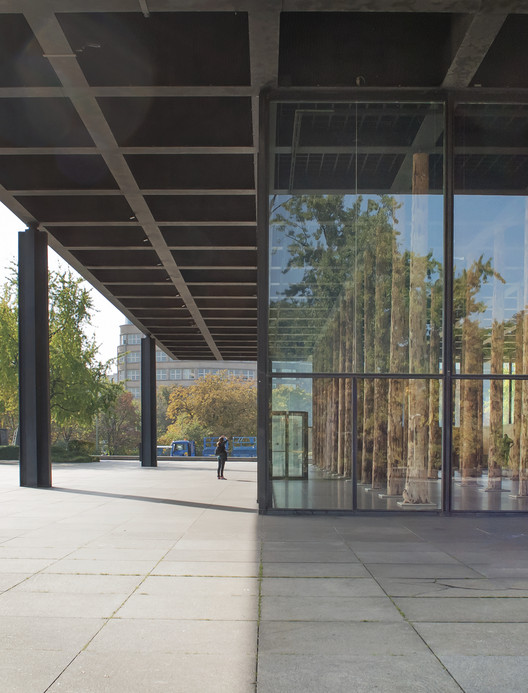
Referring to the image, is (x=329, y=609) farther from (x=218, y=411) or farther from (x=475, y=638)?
(x=218, y=411)

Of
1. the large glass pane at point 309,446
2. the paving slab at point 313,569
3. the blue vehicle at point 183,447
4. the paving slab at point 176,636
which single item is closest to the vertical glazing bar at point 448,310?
the large glass pane at point 309,446

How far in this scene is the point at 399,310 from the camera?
44.9 ft

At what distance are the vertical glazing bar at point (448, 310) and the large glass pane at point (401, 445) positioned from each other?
13 cm

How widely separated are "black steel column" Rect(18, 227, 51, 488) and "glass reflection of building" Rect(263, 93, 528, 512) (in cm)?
845

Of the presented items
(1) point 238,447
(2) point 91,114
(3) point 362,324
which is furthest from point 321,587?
(1) point 238,447

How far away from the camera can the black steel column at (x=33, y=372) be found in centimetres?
1931

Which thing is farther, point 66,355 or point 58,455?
point 66,355

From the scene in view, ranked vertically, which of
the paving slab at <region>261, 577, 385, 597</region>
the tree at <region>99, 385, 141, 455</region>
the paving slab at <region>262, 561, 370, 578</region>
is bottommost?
the tree at <region>99, 385, 141, 455</region>

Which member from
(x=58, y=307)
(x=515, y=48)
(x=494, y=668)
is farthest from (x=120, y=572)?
(x=58, y=307)

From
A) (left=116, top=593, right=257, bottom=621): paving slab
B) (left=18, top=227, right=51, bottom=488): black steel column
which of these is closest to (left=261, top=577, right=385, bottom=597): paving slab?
(left=116, top=593, right=257, bottom=621): paving slab

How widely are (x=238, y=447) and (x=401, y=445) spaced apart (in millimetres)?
45328

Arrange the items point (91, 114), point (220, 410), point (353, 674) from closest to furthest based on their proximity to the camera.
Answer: point (353, 674) < point (91, 114) < point (220, 410)

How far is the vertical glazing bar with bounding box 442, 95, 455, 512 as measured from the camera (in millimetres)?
13344

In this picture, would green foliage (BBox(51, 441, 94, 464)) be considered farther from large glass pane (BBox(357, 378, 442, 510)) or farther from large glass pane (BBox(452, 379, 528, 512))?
large glass pane (BBox(452, 379, 528, 512))
